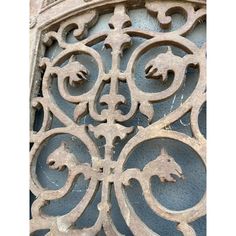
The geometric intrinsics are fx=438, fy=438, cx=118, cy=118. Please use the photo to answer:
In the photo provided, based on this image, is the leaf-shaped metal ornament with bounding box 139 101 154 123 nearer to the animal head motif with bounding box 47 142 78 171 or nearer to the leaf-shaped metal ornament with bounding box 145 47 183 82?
the leaf-shaped metal ornament with bounding box 145 47 183 82

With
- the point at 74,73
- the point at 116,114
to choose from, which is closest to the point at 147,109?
the point at 116,114

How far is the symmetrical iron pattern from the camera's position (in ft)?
3.41

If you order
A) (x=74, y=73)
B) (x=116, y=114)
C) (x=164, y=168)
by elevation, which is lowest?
(x=164, y=168)

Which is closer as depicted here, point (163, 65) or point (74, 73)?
point (163, 65)

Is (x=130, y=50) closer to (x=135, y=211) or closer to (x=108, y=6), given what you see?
(x=108, y=6)

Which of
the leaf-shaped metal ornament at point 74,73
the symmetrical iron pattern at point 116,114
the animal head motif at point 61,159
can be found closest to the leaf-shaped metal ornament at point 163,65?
the symmetrical iron pattern at point 116,114

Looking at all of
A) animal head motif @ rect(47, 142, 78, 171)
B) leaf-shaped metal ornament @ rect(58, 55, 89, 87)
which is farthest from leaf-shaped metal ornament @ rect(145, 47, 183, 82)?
animal head motif @ rect(47, 142, 78, 171)

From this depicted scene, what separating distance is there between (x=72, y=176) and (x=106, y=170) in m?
0.10

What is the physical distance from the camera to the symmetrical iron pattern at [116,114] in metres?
1.04

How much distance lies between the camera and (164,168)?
1036 millimetres

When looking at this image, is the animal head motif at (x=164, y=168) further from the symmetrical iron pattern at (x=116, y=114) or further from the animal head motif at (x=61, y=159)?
the animal head motif at (x=61, y=159)

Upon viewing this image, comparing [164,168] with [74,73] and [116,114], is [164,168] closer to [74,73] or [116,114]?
[116,114]

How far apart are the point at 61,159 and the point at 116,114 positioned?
194 millimetres

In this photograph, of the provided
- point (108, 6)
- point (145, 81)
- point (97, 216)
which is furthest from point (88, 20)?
point (97, 216)
